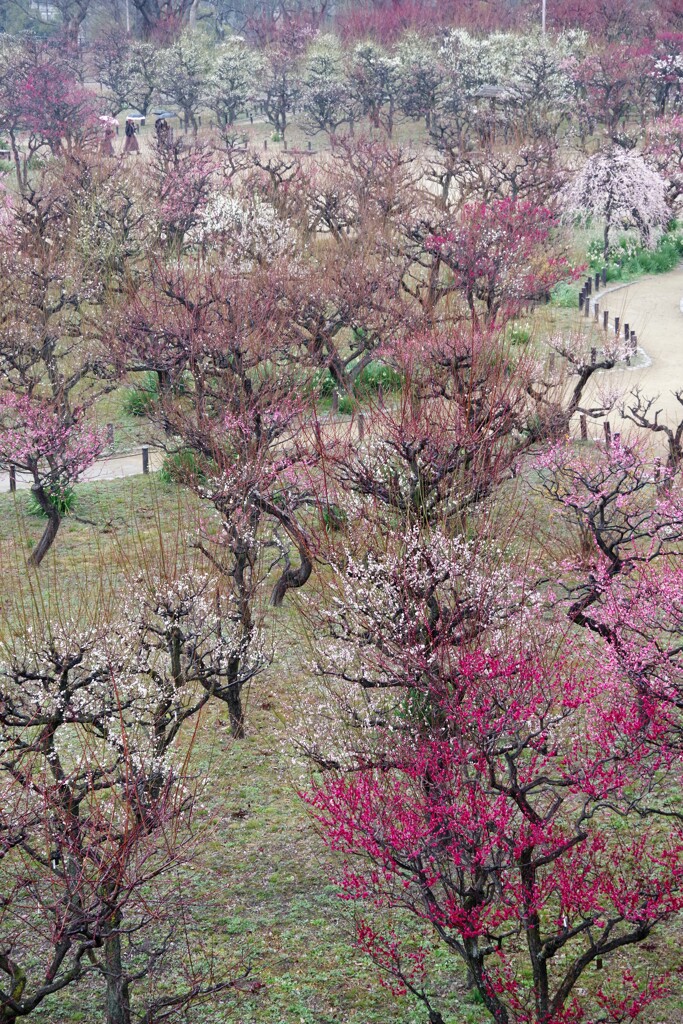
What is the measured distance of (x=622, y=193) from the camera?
48.3 meters

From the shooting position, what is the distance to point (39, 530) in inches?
1110

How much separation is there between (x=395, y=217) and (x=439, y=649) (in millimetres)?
30928

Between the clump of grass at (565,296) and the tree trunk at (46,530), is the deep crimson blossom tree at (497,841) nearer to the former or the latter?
the tree trunk at (46,530)

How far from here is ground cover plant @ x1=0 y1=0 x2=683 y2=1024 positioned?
13.1 m

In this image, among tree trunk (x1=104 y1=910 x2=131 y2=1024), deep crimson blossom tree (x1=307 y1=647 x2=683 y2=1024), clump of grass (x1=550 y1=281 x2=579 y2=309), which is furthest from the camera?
clump of grass (x1=550 y1=281 x2=579 y2=309)

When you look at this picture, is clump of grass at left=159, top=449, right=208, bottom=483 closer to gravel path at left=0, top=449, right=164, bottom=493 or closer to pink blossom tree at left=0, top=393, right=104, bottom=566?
gravel path at left=0, top=449, right=164, bottom=493

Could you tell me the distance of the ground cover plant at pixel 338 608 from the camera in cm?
1314

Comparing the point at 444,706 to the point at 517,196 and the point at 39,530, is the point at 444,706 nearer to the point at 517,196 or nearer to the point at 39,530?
the point at 39,530

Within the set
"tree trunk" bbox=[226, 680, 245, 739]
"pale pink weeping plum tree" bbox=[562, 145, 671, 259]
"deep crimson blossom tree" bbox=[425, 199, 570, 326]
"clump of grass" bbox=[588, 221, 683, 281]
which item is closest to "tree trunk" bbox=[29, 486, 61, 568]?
"tree trunk" bbox=[226, 680, 245, 739]

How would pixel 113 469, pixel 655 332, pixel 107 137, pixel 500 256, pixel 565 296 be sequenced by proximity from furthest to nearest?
pixel 107 137 < pixel 565 296 < pixel 655 332 < pixel 500 256 < pixel 113 469

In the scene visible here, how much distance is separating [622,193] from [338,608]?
35.6 meters

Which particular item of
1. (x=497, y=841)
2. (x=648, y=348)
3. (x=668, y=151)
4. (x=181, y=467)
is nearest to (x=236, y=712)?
(x=497, y=841)

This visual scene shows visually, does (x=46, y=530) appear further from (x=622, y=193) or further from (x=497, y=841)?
(x=622, y=193)

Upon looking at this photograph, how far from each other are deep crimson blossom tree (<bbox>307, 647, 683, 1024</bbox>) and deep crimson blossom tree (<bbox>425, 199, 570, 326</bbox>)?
56.1 ft
